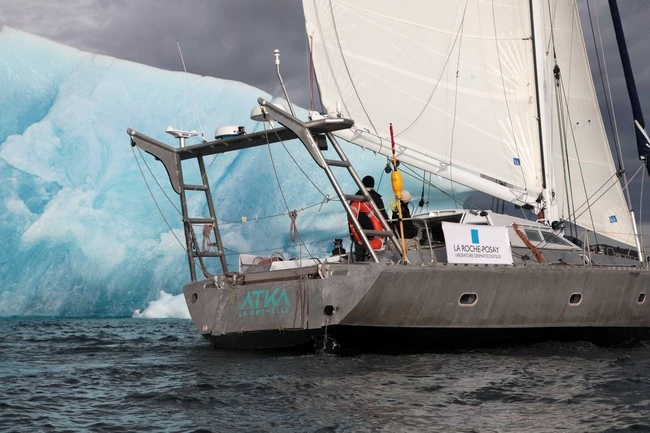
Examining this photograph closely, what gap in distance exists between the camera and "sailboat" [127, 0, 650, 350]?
997 cm

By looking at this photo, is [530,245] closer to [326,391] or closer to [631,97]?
[326,391]

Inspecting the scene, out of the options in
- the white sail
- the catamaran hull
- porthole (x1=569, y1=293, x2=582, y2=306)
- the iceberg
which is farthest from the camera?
the iceberg

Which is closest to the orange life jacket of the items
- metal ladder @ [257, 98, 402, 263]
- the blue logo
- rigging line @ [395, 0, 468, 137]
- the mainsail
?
metal ladder @ [257, 98, 402, 263]

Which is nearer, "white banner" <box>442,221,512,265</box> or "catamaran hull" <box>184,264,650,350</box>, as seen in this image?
"catamaran hull" <box>184,264,650,350</box>

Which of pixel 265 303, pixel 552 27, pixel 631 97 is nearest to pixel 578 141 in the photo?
pixel 631 97

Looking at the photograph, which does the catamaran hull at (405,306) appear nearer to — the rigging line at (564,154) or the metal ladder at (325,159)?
the metal ladder at (325,159)

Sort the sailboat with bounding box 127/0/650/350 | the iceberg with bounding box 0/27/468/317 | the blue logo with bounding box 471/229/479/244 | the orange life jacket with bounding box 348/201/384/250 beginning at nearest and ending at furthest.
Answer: the sailboat with bounding box 127/0/650/350, the blue logo with bounding box 471/229/479/244, the orange life jacket with bounding box 348/201/384/250, the iceberg with bounding box 0/27/468/317

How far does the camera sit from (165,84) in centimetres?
2931

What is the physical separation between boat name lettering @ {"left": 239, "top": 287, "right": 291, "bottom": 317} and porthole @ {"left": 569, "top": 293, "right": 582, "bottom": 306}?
426cm

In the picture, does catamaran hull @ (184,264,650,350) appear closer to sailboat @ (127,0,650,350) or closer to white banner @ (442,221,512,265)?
sailboat @ (127,0,650,350)

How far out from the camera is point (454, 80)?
15.0 meters

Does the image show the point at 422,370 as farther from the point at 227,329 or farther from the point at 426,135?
the point at 426,135

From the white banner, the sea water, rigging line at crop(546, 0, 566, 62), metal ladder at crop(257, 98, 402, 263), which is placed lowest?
the sea water

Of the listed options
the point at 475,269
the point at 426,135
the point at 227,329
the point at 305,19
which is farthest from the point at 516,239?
the point at 305,19
